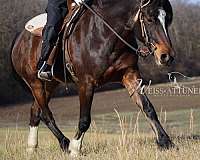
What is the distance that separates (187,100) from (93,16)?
90.4ft

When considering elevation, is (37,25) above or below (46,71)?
above

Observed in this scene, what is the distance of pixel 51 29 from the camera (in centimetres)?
822

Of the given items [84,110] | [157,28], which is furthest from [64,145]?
[157,28]

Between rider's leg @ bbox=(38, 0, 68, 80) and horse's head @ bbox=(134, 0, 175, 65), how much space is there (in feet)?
5.39

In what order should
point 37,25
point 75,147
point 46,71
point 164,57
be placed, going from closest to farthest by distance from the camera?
point 164,57 < point 75,147 < point 46,71 < point 37,25

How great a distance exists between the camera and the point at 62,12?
27.9ft

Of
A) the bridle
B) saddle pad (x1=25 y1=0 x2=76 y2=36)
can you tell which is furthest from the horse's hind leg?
the bridle

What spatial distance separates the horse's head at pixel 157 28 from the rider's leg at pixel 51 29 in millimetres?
1644

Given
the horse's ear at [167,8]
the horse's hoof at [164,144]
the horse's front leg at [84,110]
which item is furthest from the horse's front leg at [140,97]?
the horse's ear at [167,8]

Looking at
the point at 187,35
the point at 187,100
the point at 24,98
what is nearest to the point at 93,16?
the point at 187,100

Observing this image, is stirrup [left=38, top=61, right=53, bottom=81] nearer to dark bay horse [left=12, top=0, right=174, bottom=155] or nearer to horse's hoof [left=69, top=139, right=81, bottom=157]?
dark bay horse [left=12, top=0, right=174, bottom=155]

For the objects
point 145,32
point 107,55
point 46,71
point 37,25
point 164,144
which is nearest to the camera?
point 145,32

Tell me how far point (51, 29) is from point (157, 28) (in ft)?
6.61

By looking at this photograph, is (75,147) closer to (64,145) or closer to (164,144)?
(64,145)
